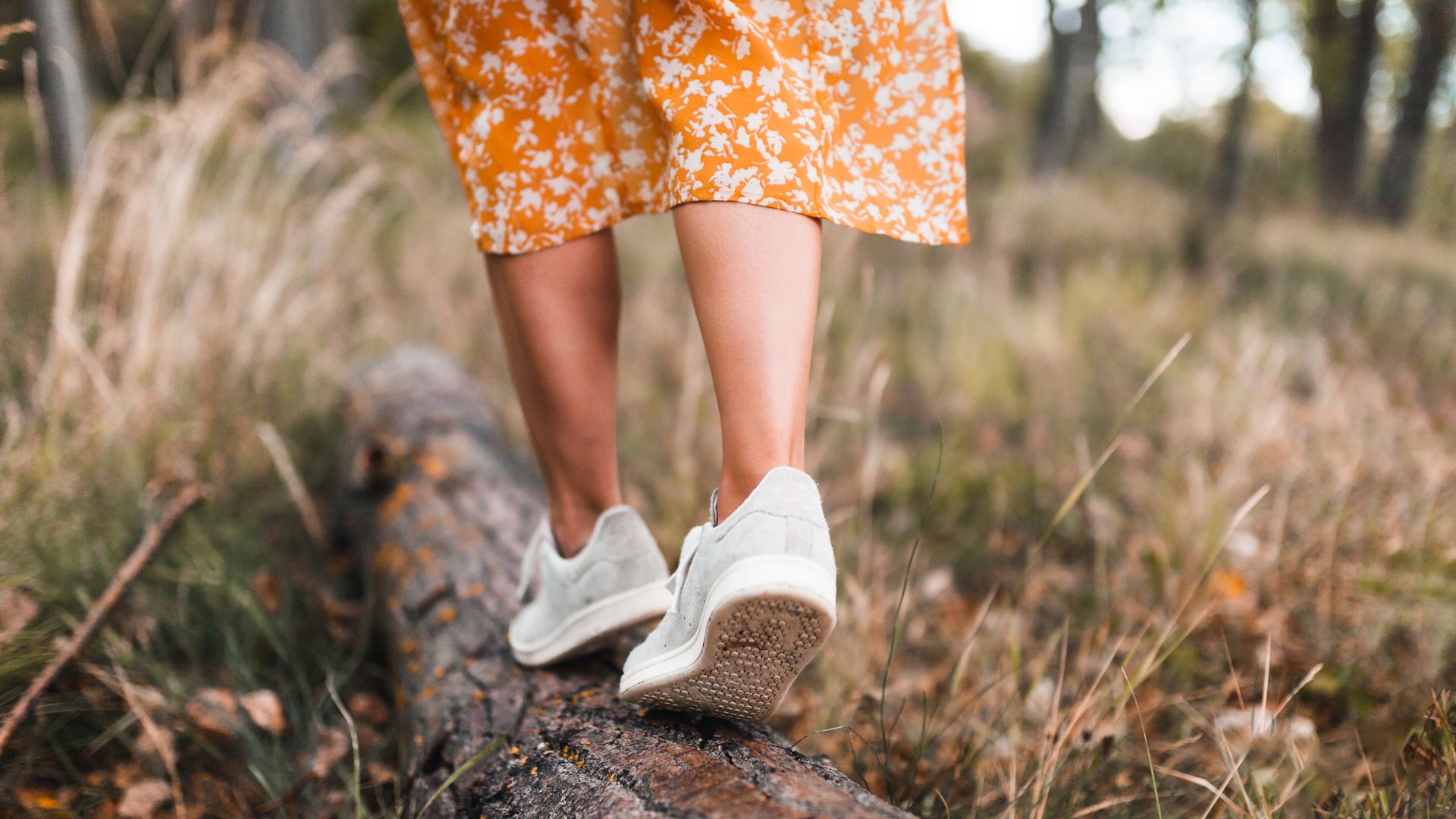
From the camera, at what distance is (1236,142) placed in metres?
7.30

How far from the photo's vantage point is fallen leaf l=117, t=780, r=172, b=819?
3.89 ft

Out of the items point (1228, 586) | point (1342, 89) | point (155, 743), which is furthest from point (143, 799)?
point (1342, 89)

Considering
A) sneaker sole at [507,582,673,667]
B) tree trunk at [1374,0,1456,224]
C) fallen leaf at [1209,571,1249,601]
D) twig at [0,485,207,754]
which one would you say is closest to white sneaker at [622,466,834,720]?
sneaker sole at [507,582,673,667]

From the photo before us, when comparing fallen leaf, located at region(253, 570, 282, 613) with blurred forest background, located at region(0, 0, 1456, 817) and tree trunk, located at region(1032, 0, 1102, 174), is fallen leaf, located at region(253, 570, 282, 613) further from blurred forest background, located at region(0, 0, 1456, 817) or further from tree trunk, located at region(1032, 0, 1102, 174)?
tree trunk, located at region(1032, 0, 1102, 174)

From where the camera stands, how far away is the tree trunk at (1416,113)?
764 cm

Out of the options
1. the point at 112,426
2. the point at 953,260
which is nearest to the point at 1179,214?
the point at 953,260

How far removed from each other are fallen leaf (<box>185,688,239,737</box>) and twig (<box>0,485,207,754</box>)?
19 cm

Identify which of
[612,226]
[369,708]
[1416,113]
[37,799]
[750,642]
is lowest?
[369,708]

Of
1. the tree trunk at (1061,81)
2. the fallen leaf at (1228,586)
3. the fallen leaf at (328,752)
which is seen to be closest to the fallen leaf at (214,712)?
the fallen leaf at (328,752)

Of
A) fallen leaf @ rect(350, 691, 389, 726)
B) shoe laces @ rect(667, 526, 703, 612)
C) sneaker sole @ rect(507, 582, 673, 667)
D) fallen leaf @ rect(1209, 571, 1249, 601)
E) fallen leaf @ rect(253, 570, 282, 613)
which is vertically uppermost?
shoe laces @ rect(667, 526, 703, 612)

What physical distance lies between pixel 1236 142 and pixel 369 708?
8.42 meters

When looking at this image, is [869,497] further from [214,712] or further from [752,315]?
[214,712]

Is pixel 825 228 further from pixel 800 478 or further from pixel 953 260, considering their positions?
pixel 800 478

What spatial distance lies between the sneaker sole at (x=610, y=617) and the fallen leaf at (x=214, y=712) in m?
0.58
